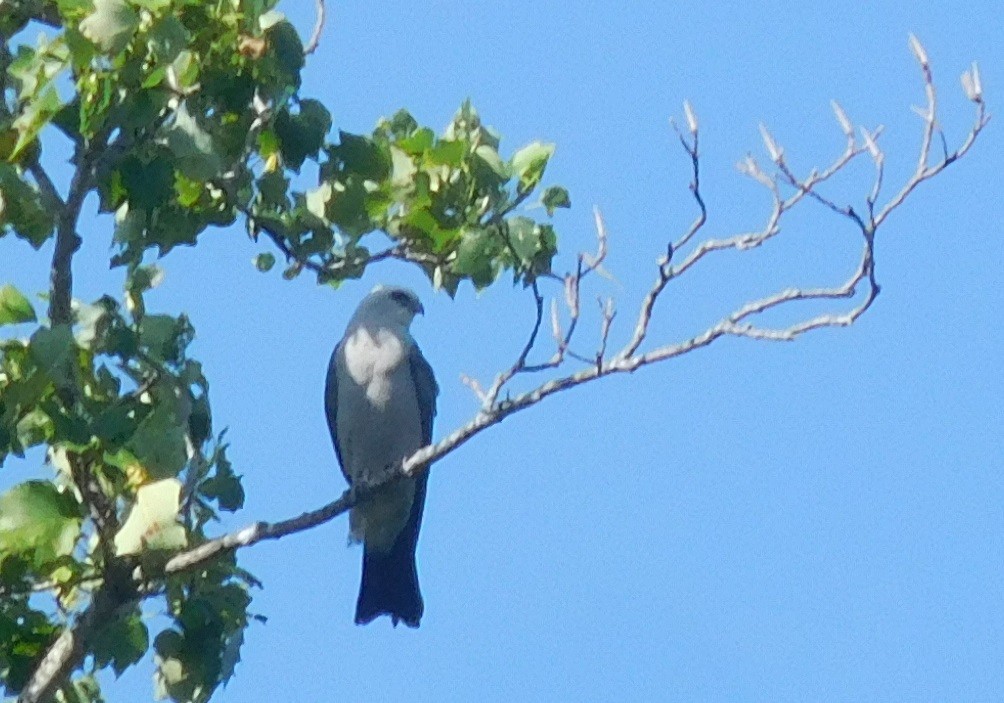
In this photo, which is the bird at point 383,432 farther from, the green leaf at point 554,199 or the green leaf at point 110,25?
the green leaf at point 110,25

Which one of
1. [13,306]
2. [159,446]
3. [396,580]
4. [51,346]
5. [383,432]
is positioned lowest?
[159,446]

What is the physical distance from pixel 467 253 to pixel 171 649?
65.6 inches

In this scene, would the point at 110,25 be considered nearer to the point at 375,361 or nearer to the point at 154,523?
the point at 154,523

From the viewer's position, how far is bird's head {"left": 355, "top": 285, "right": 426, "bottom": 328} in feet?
28.6

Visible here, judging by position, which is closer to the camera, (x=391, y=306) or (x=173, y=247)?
(x=173, y=247)

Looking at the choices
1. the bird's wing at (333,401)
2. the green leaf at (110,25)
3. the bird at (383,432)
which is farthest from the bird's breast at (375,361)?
the green leaf at (110,25)

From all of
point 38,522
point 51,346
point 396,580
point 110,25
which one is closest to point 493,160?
point 110,25

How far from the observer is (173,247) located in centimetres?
581

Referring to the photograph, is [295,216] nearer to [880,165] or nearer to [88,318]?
[88,318]

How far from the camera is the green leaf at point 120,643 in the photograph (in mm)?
5504

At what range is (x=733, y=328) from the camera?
15.9 ft

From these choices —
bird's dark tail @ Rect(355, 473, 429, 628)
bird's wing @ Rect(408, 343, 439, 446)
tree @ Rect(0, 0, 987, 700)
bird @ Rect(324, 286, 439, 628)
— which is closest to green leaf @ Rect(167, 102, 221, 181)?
tree @ Rect(0, 0, 987, 700)

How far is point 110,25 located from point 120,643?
204cm

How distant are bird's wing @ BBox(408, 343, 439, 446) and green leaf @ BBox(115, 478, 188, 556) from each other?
342 centimetres
